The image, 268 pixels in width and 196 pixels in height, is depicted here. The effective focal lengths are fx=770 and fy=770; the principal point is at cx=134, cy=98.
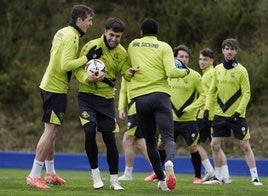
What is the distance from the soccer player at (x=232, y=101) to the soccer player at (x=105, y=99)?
2.75 m

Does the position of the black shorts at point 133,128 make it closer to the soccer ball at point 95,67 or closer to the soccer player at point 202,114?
the soccer player at point 202,114

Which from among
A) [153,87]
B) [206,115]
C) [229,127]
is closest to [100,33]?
[206,115]

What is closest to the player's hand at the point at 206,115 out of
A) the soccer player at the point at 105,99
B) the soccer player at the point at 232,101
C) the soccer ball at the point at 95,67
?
the soccer player at the point at 232,101

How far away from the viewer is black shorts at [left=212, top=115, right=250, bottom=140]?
12758 mm

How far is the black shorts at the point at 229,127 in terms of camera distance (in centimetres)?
1276

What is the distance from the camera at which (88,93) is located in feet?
34.5

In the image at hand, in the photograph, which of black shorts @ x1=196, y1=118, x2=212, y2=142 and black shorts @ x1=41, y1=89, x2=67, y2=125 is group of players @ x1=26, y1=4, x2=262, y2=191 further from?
black shorts @ x1=196, y1=118, x2=212, y2=142

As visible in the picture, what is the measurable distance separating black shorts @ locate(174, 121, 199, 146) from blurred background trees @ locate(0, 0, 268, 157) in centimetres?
763

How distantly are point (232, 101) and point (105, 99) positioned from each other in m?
3.13

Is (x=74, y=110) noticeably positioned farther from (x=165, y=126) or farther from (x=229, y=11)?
(x=165, y=126)

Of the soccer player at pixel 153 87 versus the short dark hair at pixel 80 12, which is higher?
the short dark hair at pixel 80 12

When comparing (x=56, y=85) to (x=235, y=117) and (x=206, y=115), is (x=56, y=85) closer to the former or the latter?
(x=235, y=117)

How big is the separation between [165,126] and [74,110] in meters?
13.7

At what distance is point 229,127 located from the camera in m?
13.0
